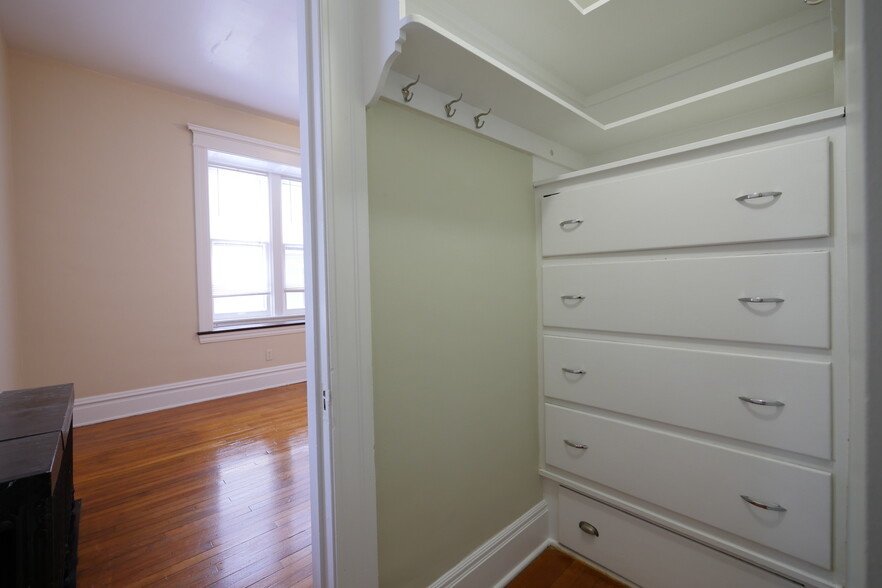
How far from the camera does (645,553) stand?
4.07ft

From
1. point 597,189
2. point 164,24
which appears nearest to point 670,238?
point 597,189

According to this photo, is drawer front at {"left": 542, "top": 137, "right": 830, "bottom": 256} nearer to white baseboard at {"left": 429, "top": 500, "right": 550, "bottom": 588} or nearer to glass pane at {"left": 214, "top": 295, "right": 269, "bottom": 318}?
white baseboard at {"left": 429, "top": 500, "right": 550, "bottom": 588}

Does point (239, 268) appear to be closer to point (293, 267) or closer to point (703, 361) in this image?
point (293, 267)

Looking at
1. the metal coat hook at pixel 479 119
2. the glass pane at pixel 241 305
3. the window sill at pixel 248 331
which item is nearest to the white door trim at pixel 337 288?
the metal coat hook at pixel 479 119

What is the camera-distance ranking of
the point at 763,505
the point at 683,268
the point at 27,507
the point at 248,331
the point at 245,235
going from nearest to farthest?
the point at 27,507
the point at 763,505
the point at 683,268
the point at 248,331
the point at 245,235

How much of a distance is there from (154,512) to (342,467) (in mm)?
1561

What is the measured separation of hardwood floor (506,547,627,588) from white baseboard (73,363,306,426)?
3196mm

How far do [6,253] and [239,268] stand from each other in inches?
62.2

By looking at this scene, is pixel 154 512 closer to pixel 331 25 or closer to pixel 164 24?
pixel 331 25

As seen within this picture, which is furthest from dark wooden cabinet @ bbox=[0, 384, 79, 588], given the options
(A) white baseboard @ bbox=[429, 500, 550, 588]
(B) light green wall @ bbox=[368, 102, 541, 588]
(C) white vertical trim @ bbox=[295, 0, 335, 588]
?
(A) white baseboard @ bbox=[429, 500, 550, 588]

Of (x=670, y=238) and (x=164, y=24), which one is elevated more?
(x=164, y=24)

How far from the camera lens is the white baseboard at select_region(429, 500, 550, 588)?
3.91ft

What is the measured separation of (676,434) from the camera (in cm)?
115

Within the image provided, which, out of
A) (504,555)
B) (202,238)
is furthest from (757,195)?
(202,238)
